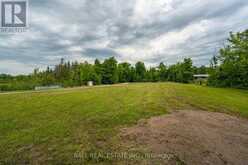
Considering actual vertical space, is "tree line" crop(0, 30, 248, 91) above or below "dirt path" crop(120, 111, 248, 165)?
above

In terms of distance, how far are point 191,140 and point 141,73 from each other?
43332 mm

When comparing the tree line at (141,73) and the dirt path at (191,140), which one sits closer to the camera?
the dirt path at (191,140)

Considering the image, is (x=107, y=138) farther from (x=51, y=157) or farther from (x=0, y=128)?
(x=0, y=128)

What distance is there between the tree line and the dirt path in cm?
2013

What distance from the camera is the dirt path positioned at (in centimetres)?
314

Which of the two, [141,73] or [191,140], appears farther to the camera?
[141,73]

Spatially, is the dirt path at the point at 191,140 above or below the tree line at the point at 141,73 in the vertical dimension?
below

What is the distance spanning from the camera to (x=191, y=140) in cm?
385

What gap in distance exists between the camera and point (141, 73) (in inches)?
1844

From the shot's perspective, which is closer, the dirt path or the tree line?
the dirt path

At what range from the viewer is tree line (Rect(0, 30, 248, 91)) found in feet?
71.3

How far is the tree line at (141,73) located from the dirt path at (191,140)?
2013 centimetres

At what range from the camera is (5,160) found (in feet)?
10.4

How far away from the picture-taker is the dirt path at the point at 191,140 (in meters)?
3.14
